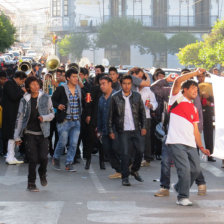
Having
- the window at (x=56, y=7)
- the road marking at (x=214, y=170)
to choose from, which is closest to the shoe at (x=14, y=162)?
the road marking at (x=214, y=170)

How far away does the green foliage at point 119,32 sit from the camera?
90.6 metres

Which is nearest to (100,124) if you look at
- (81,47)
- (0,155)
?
(0,155)

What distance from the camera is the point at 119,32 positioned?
298ft

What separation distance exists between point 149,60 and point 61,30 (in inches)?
589

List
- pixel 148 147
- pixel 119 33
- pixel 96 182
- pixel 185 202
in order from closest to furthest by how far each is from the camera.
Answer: pixel 185 202
pixel 96 182
pixel 148 147
pixel 119 33

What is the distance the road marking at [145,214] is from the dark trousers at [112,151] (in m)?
2.13

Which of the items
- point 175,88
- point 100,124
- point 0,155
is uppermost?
point 175,88

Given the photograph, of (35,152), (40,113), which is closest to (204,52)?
(40,113)

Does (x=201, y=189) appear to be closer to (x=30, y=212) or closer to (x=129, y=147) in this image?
(x=129, y=147)

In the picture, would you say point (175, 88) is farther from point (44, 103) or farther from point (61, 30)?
point (61, 30)

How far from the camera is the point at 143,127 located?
10078 mm

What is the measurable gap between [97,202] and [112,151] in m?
2.17

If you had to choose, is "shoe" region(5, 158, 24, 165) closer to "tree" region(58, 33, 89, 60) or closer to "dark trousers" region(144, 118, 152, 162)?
"dark trousers" region(144, 118, 152, 162)

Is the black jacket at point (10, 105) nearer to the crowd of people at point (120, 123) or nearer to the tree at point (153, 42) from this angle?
the crowd of people at point (120, 123)
